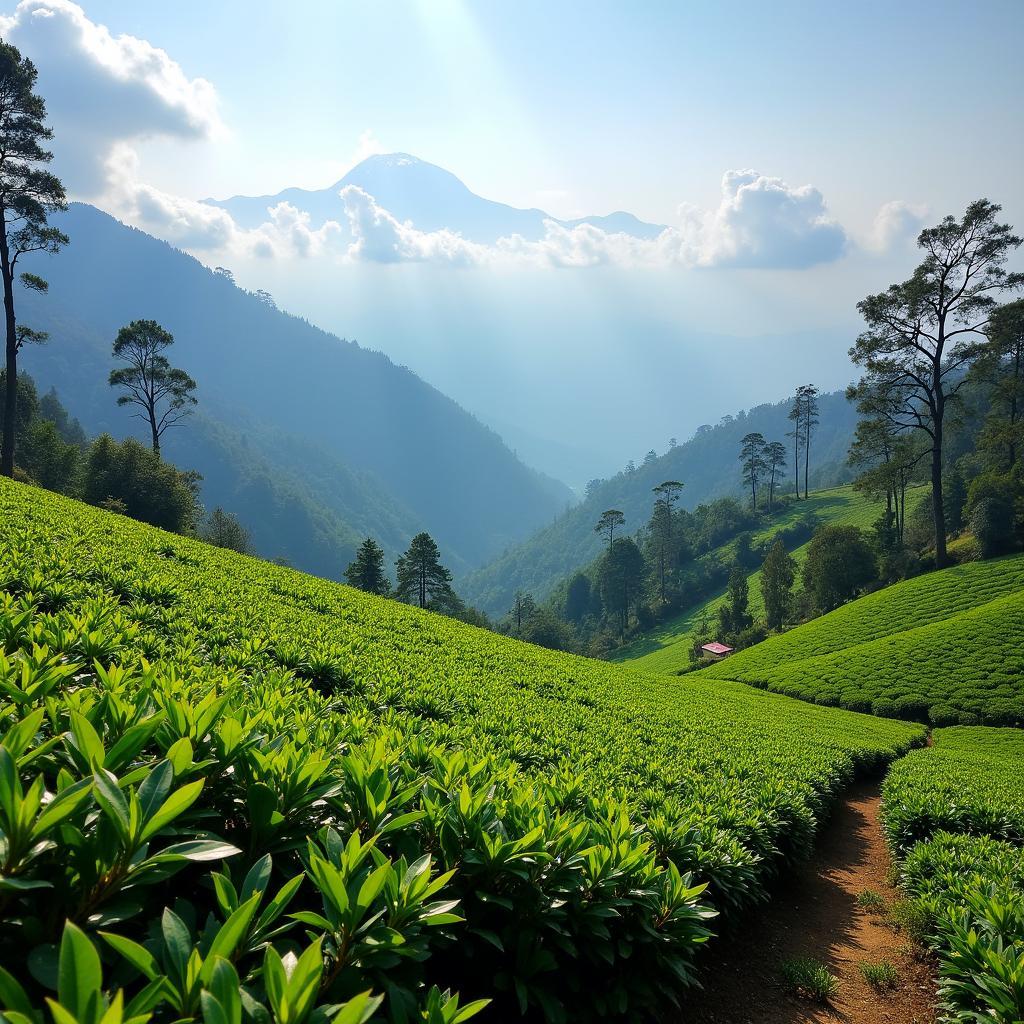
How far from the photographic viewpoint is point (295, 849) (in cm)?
211

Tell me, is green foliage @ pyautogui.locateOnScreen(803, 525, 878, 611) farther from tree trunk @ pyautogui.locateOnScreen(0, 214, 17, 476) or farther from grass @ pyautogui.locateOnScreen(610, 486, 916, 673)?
tree trunk @ pyautogui.locateOnScreen(0, 214, 17, 476)

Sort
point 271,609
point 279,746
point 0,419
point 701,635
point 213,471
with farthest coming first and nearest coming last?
point 213,471 → point 701,635 → point 0,419 → point 271,609 → point 279,746

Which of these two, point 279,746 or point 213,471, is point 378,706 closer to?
point 279,746

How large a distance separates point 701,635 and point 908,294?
37922 mm

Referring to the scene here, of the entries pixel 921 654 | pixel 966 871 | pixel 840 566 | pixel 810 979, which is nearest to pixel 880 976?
pixel 810 979

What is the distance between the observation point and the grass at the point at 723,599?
2330 inches

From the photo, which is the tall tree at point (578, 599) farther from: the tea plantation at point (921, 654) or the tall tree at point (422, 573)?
the tea plantation at point (921, 654)

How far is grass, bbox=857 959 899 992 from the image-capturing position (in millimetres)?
4894

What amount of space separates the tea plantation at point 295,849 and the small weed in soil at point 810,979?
0.59 metres

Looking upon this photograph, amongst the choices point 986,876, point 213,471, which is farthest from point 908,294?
point 213,471

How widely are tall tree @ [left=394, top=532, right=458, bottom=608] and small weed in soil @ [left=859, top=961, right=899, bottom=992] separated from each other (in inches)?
1653

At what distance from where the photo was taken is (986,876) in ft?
18.3

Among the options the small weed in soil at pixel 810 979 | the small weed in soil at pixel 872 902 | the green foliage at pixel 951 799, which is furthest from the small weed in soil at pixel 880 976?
the green foliage at pixel 951 799

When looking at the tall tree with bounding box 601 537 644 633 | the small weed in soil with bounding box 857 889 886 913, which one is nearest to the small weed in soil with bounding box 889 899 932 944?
the small weed in soil with bounding box 857 889 886 913
